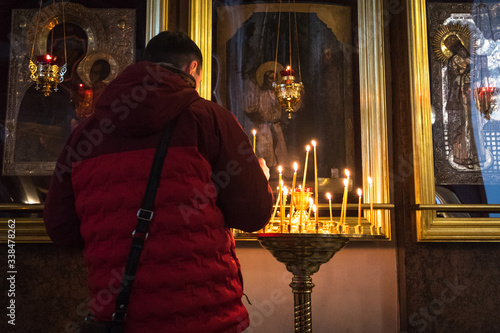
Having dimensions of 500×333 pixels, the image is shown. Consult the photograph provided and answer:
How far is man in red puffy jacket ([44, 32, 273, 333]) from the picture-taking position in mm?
1245

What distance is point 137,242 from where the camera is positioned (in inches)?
48.4

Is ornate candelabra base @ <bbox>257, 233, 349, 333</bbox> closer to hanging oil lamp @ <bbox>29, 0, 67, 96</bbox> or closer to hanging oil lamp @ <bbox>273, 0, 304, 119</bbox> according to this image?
hanging oil lamp @ <bbox>273, 0, 304, 119</bbox>

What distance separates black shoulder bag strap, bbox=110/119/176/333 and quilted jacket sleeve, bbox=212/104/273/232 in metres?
0.19

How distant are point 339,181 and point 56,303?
161 centimetres

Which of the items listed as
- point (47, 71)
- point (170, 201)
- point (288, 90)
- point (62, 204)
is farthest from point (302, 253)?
point (47, 71)

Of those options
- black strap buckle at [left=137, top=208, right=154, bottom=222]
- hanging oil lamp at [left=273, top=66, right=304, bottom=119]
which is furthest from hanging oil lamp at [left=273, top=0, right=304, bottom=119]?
black strap buckle at [left=137, top=208, right=154, bottom=222]

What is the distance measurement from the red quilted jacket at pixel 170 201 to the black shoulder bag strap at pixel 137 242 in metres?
0.02

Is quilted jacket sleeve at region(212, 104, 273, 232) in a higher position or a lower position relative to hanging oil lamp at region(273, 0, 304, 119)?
lower

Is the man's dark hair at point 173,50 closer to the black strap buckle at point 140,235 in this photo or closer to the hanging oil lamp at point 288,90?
the black strap buckle at point 140,235

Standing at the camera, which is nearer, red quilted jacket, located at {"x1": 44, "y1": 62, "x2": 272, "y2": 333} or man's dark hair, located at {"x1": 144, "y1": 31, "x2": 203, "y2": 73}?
red quilted jacket, located at {"x1": 44, "y1": 62, "x2": 272, "y2": 333}

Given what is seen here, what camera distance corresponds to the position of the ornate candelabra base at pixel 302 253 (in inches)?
70.2

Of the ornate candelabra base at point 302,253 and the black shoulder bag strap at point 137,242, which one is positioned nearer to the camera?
the black shoulder bag strap at point 137,242

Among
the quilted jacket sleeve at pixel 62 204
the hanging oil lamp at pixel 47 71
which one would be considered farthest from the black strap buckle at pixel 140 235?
the hanging oil lamp at pixel 47 71

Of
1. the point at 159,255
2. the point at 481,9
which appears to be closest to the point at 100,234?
the point at 159,255
